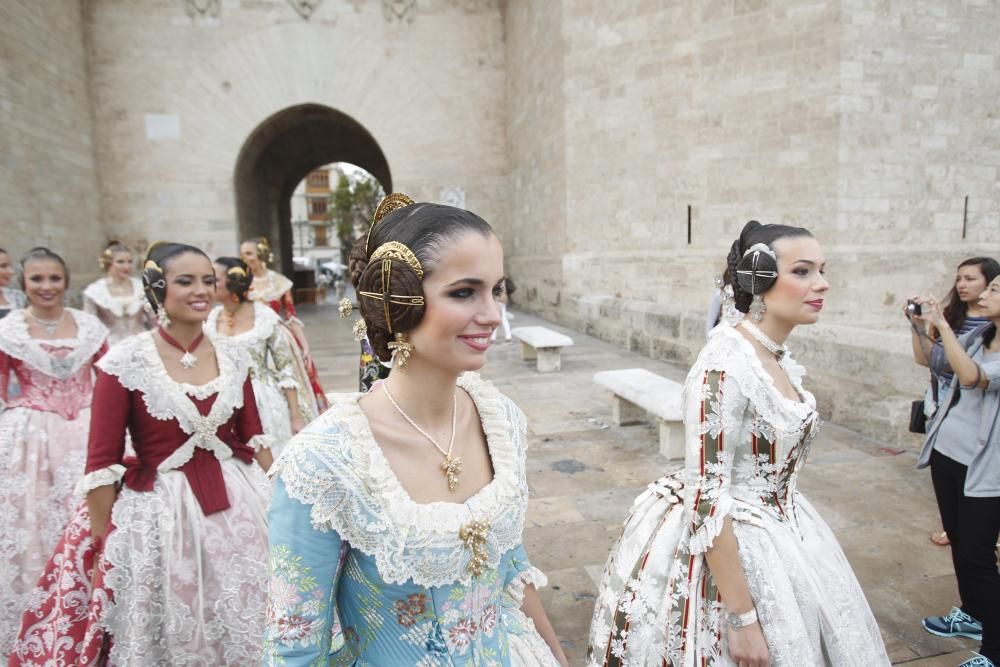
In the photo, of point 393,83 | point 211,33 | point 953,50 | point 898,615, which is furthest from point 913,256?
point 211,33

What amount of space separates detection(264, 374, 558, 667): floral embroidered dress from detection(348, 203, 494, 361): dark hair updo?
0.71ft

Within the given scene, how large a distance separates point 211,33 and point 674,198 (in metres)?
11.5

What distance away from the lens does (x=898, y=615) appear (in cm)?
288

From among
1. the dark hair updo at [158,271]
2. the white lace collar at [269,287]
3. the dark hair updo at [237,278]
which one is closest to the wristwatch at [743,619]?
the dark hair updo at [158,271]

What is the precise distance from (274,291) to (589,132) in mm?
8469

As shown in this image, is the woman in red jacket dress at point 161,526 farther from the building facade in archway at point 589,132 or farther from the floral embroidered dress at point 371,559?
the building facade in archway at point 589,132

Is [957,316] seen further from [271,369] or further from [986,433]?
[271,369]

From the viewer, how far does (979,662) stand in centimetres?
245

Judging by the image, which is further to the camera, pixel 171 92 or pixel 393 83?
pixel 393 83

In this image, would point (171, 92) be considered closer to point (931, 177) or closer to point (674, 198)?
point (674, 198)

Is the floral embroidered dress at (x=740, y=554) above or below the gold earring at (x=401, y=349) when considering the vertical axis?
below

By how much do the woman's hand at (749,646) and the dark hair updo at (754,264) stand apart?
1.08 meters

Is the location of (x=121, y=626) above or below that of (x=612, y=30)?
below

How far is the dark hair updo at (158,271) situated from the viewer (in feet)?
8.13
